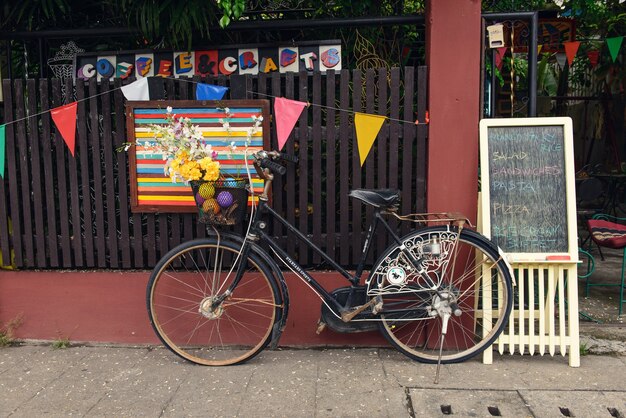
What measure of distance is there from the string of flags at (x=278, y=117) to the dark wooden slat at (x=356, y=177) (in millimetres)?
51

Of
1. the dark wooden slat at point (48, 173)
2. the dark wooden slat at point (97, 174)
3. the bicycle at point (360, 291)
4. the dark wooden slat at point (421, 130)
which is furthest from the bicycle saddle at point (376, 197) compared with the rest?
the dark wooden slat at point (48, 173)

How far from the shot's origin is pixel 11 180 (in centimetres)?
462

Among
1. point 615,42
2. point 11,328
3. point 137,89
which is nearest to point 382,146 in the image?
point 137,89

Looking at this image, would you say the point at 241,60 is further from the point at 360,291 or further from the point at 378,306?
the point at 378,306

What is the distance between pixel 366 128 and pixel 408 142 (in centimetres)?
35

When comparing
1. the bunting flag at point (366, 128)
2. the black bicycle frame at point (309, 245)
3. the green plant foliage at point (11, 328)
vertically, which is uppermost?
the bunting flag at point (366, 128)

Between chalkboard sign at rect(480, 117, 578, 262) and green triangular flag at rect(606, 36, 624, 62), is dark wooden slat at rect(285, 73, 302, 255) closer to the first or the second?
chalkboard sign at rect(480, 117, 578, 262)

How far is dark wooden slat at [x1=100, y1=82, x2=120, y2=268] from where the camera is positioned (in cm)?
451

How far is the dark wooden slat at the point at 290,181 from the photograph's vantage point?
14.3 feet

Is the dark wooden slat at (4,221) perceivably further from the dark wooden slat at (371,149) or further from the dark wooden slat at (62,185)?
the dark wooden slat at (371,149)

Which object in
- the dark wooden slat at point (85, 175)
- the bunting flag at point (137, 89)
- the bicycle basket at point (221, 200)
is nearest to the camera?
the bicycle basket at point (221, 200)

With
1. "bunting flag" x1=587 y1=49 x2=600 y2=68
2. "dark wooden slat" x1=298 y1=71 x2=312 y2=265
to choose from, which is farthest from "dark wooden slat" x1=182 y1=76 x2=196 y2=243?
"bunting flag" x1=587 y1=49 x2=600 y2=68

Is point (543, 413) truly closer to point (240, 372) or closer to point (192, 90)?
point (240, 372)

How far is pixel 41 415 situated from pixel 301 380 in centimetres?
169
